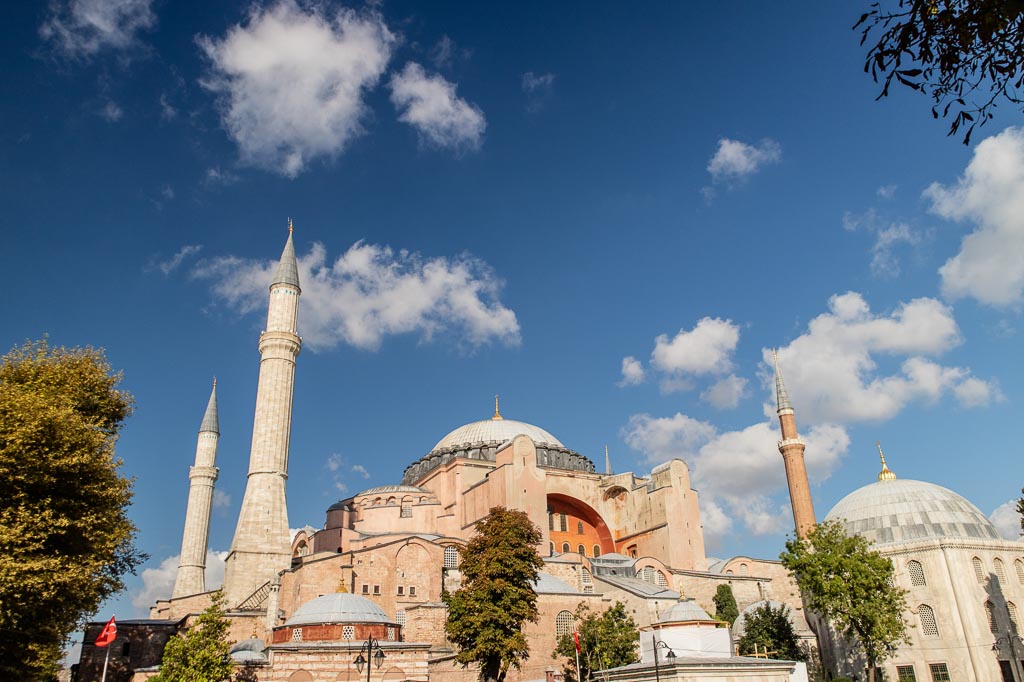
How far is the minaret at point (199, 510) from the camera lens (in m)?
43.0

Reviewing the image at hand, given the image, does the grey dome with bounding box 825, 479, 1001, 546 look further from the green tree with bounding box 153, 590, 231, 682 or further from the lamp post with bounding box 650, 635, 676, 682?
the green tree with bounding box 153, 590, 231, 682

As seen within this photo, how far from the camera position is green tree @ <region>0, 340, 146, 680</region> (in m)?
16.1

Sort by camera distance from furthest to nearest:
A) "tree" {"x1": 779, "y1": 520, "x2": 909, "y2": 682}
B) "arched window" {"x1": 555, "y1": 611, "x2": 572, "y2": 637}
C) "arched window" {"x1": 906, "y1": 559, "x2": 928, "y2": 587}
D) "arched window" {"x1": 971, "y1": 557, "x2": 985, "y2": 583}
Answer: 1. "arched window" {"x1": 906, "y1": 559, "x2": 928, "y2": 587}
2. "arched window" {"x1": 971, "y1": 557, "x2": 985, "y2": 583}
3. "arched window" {"x1": 555, "y1": 611, "x2": 572, "y2": 637}
4. "tree" {"x1": 779, "y1": 520, "x2": 909, "y2": 682}

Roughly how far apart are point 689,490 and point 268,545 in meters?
21.8

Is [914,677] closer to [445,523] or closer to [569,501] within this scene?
[569,501]

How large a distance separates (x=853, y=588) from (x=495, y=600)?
1307 centimetres

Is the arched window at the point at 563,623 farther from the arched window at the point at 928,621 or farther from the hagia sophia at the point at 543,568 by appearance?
the arched window at the point at 928,621

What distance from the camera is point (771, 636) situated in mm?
30266

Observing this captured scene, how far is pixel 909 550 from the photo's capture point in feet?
108

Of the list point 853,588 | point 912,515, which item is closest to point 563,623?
point 853,588

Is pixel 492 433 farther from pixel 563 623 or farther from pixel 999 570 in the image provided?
pixel 999 570

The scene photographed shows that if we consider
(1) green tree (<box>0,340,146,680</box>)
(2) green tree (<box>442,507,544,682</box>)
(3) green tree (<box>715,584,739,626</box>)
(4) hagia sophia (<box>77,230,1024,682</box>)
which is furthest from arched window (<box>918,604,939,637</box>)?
(1) green tree (<box>0,340,146,680</box>)

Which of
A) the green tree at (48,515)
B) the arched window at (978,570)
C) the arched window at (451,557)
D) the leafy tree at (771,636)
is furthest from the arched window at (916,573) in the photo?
the green tree at (48,515)

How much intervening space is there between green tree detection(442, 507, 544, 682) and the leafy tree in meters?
11.1
